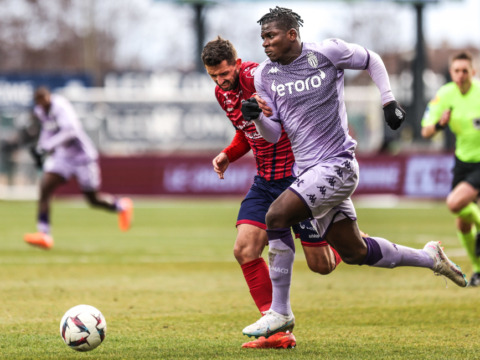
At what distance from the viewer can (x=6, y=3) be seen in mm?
47844

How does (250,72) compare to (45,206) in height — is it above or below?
above

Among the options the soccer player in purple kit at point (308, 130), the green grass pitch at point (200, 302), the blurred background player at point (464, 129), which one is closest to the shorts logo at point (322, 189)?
the soccer player in purple kit at point (308, 130)

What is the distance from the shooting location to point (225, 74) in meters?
6.93

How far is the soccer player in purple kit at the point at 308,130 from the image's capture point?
21.3 ft

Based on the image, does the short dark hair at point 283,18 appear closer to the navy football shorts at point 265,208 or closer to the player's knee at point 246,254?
the navy football shorts at point 265,208

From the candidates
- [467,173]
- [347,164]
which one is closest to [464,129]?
[467,173]

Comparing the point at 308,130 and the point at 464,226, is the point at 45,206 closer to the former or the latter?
the point at 464,226

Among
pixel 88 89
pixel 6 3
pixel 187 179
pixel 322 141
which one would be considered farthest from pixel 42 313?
pixel 6 3

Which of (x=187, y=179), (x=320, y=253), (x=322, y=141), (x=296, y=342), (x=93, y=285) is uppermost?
(x=322, y=141)

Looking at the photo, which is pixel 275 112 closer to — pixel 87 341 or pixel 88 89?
pixel 87 341

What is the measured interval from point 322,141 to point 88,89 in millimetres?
32826

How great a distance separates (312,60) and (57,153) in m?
8.76

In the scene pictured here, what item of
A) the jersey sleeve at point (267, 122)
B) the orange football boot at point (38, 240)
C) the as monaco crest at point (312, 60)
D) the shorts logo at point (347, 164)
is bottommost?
the orange football boot at point (38, 240)

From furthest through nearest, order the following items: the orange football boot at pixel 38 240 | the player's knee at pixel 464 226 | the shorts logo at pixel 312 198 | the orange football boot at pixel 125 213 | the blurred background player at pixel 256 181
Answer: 1. the orange football boot at pixel 125 213
2. the orange football boot at pixel 38 240
3. the player's knee at pixel 464 226
4. the blurred background player at pixel 256 181
5. the shorts logo at pixel 312 198
